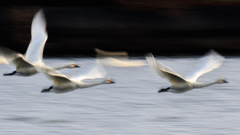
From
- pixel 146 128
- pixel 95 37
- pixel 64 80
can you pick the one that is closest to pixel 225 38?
pixel 95 37

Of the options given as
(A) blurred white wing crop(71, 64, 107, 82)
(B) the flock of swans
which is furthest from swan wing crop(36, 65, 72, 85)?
(A) blurred white wing crop(71, 64, 107, 82)

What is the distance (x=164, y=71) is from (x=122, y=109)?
331cm

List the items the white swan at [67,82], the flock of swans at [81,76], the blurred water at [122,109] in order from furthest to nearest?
the blurred water at [122,109] → the white swan at [67,82] → the flock of swans at [81,76]

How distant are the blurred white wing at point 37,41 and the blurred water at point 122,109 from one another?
800mm

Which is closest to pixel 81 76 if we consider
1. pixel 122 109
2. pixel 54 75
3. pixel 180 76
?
pixel 54 75

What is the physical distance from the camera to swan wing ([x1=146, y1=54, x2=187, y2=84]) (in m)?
8.42

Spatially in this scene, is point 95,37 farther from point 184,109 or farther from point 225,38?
point 184,109

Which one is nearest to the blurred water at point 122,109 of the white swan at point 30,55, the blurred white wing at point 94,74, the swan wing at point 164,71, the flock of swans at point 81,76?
the blurred white wing at point 94,74

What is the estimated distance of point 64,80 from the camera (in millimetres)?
9336

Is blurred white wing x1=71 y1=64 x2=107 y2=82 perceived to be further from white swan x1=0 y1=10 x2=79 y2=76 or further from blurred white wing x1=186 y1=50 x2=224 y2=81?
blurred white wing x1=186 y1=50 x2=224 y2=81

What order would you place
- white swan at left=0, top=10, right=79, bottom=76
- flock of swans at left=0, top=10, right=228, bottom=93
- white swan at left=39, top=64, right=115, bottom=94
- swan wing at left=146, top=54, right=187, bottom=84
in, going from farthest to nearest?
white swan at left=0, top=10, right=79, bottom=76 → white swan at left=39, top=64, right=115, bottom=94 → flock of swans at left=0, top=10, right=228, bottom=93 → swan wing at left=146, top=54, right=187, bottom=84

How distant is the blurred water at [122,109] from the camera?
1071 cm

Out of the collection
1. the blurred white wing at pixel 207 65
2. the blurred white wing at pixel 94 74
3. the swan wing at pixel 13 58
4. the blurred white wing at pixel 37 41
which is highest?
the blurred white wing at pixel 37 41

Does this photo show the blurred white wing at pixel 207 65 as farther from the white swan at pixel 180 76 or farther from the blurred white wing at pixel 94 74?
the blurred white wing at pixel 94 74
